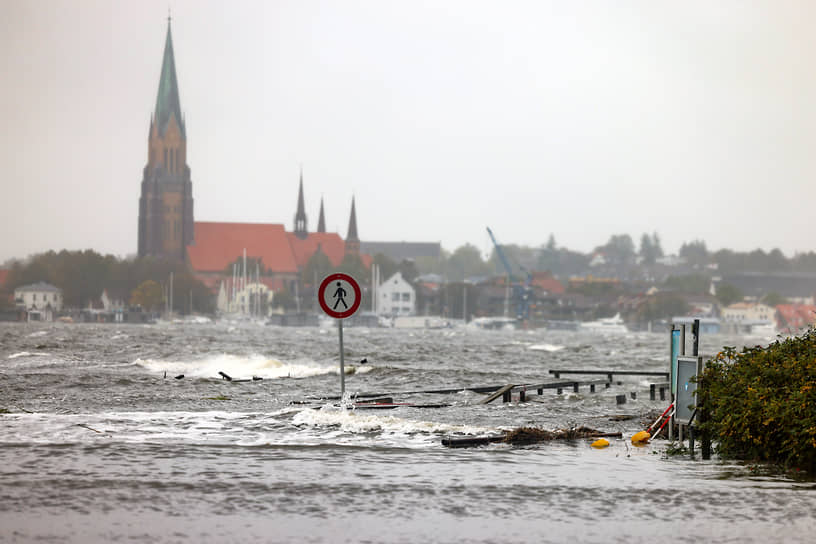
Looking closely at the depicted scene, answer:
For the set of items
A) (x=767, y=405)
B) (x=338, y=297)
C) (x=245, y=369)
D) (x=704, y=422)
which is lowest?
(x=245, y=369)

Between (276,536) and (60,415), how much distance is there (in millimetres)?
13559

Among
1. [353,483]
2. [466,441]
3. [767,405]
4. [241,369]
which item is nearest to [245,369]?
[241,369]

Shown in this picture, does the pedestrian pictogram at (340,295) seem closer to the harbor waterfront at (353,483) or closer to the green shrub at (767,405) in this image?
the harbor waterfront at (353,483)

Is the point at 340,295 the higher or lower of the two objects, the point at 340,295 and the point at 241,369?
the higher

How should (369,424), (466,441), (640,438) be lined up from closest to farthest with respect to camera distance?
1. (466,441)
2. (640,438)
3. (369,424)

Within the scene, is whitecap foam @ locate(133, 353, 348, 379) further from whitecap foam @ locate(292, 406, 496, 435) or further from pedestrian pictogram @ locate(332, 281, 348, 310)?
pedestrian pictogram @ locate(332, 281, 348, 310)

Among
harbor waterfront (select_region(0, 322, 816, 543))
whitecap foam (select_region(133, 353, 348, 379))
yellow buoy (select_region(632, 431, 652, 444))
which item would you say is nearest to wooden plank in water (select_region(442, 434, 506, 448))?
harbor waterfront (select_region(0, 322, 816, 543))

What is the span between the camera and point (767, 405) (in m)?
Answer: 14.9

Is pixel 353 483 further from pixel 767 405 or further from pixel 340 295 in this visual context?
pixel 340 295

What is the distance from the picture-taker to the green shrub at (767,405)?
14.6 meters

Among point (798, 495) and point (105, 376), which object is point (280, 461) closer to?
point (798, 495)

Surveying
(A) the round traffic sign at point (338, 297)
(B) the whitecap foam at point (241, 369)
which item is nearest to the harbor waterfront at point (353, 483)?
(A) the round traffic sign at point (338, 297)

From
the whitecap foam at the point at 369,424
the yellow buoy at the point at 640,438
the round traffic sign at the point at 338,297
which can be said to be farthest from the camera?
the whitecap foam at the point at 369,424

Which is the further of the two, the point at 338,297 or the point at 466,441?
the point at 338,297
